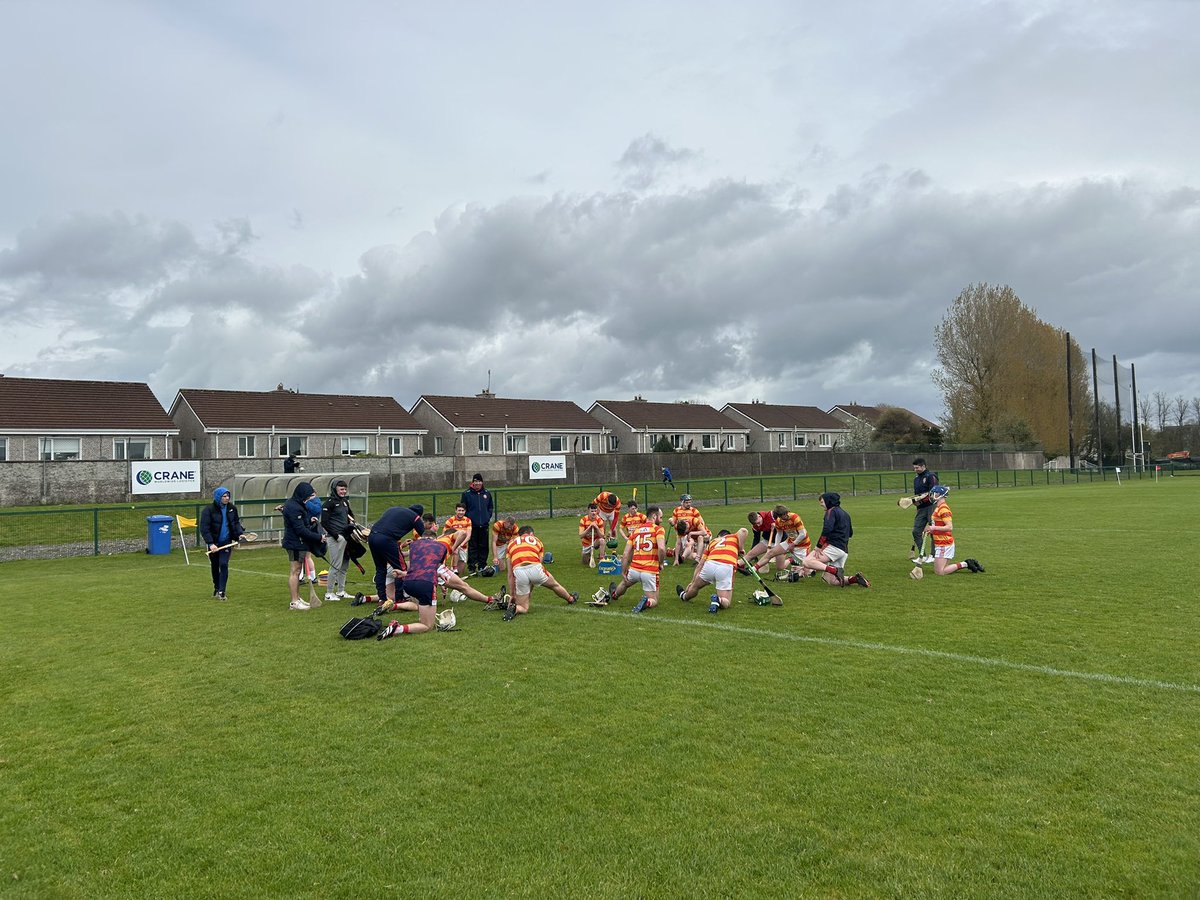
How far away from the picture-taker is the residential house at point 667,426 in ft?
233

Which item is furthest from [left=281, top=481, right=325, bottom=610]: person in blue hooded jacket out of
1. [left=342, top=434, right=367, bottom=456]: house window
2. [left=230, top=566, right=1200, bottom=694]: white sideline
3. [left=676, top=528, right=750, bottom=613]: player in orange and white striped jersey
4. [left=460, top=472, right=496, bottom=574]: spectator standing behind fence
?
[left=342, top=434, right=367, bottom=456]: house window

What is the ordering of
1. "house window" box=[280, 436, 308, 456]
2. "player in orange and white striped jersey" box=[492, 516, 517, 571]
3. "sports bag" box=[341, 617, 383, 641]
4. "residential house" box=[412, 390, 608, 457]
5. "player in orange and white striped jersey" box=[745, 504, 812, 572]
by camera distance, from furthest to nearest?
1. "residential house" box=[412, 390, 608, 457]
2. "house window" box=[280, 436, 308, 456]
3. "player in orange and white striped jersey" box=[492, 516, 517, 571]
4. "player in orange and white striped jersey" box=[745, 504, 812, 572]
5. "sports bag" box=[341, 617, 383, 641]

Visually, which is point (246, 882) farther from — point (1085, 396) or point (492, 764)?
point (1085, 396)

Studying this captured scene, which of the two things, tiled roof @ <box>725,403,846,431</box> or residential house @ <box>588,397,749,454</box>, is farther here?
tiled roof @ <box>725,403,846,431</box>

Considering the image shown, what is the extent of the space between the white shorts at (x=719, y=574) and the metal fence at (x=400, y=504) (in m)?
13.5

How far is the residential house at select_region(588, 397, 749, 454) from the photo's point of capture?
7088 cm

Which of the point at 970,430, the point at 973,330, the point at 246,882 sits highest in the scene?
the point at 973,330

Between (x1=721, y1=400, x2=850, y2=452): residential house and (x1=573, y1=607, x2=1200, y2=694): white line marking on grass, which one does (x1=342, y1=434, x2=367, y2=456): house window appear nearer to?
(x1=721, y1=400, x2=850, y2=452): residential house

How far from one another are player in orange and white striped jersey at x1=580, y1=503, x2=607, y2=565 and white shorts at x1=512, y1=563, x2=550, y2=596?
5.68 metres

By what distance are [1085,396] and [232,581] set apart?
84307 millimetres

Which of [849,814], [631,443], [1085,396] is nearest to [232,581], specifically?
[849,814]

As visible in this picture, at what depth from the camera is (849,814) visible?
4523mm

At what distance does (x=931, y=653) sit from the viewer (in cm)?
804

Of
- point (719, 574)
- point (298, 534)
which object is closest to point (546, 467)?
point (298, 534)
